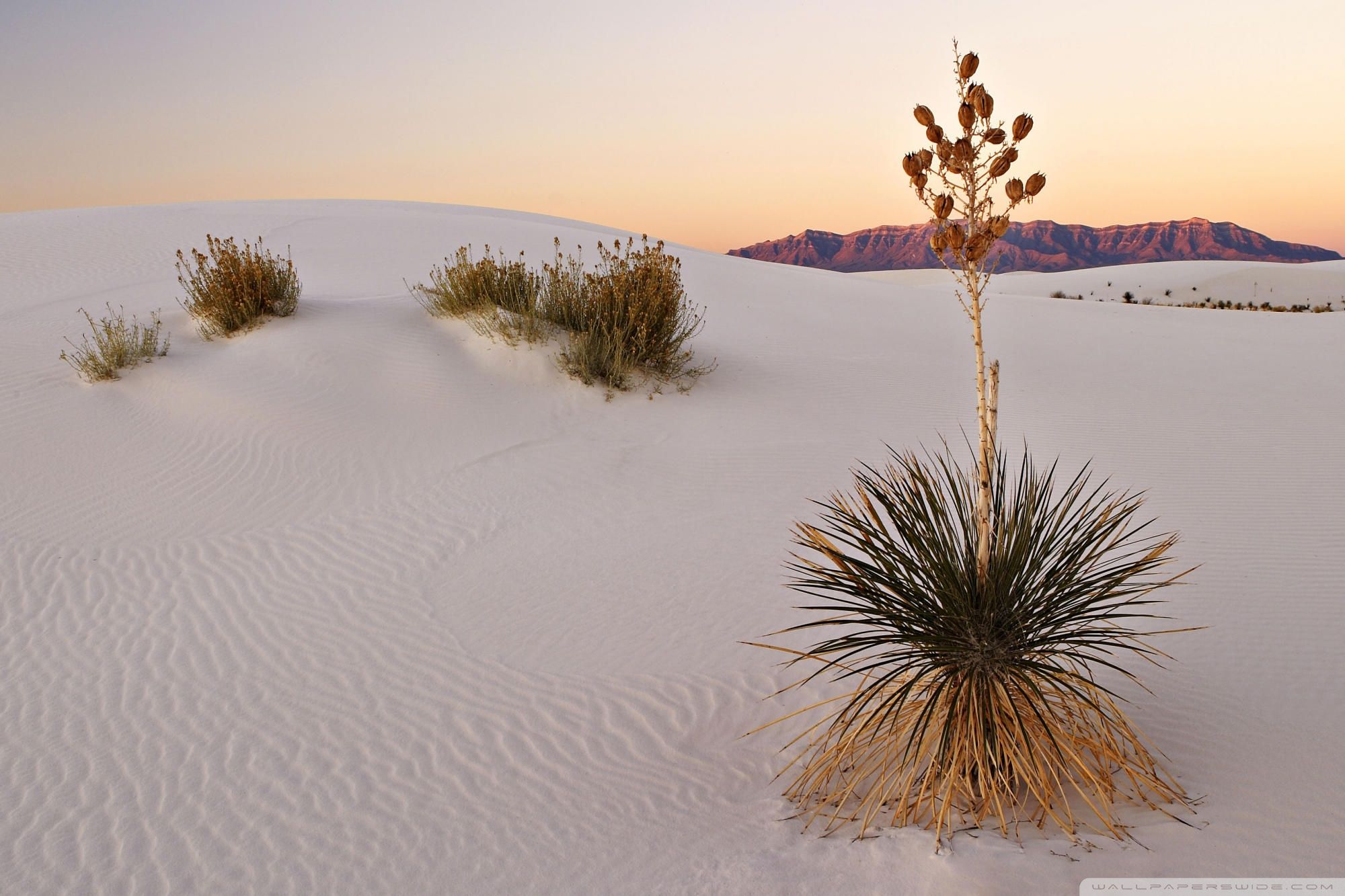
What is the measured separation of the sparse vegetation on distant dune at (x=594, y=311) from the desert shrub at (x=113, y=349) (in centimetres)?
317

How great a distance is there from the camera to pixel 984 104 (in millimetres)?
2912

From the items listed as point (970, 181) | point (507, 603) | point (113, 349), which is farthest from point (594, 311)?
point (970, 181)

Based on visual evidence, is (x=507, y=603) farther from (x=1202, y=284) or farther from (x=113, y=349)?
(x=1202, y=284)

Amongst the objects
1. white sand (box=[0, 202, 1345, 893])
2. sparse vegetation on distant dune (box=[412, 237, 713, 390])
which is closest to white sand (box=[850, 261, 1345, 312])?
sparse vegetation on distant dune (box=[412, 237, 713, 390])

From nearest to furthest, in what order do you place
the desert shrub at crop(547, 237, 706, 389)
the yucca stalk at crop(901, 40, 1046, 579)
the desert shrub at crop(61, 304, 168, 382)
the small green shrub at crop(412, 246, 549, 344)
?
the yucca stalk at crop(901, 40, 1046, 579) → the desert shrub at crop(61, 304, 168, 382) → the desert shrub at crop(547, 237, 706, 389) → the small green shrub at crop(412, 246, 549, 344)

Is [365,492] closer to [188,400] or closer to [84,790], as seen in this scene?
[188,400]

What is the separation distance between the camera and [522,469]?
801 cm

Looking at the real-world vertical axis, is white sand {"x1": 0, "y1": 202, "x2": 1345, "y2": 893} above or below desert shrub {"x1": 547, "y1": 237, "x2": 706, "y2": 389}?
below

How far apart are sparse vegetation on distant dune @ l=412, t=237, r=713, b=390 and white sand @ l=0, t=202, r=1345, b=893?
0.40m

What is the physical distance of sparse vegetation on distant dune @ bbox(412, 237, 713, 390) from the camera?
9.94 m

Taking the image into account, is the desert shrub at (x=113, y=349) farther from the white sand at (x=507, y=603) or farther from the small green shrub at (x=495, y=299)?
the small green shrub at (x=495, y=299)

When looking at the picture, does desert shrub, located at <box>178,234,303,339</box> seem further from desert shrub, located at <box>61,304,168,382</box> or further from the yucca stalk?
the yucca stalk

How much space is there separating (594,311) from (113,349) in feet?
16.4

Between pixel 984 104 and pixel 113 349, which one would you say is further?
pixel 113 349
